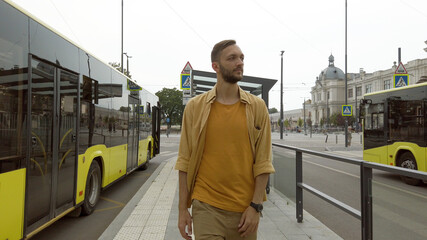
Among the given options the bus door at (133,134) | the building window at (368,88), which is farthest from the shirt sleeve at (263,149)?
the building window at (368,88)

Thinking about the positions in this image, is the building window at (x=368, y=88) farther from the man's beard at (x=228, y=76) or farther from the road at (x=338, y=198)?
the man's beard at (x=228, y=76)

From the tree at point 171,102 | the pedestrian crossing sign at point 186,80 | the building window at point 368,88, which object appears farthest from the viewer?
the building window at point 368,88

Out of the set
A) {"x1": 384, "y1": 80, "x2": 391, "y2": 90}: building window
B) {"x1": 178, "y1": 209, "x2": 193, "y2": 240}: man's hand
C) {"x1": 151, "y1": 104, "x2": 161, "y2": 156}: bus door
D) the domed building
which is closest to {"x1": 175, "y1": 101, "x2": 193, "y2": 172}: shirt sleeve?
{"x1": 178, "y1": 209, "x2": 193, "y2": 240}: man's hand

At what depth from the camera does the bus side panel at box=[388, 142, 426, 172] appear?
340 inches

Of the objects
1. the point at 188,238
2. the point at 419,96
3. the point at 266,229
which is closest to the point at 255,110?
the point at 188,238

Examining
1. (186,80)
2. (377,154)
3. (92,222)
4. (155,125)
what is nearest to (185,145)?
(92,222)

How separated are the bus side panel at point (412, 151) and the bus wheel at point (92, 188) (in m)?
8.05

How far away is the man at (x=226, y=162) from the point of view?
1919 mm

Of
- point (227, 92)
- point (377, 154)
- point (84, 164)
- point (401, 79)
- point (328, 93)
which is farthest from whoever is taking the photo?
point (328, 93)

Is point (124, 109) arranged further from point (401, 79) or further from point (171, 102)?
point (171, 102)

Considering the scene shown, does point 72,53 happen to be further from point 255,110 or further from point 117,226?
point 255,110

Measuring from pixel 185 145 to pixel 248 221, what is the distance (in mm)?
610

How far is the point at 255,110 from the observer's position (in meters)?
2.05

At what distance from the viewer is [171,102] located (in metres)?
76.9
